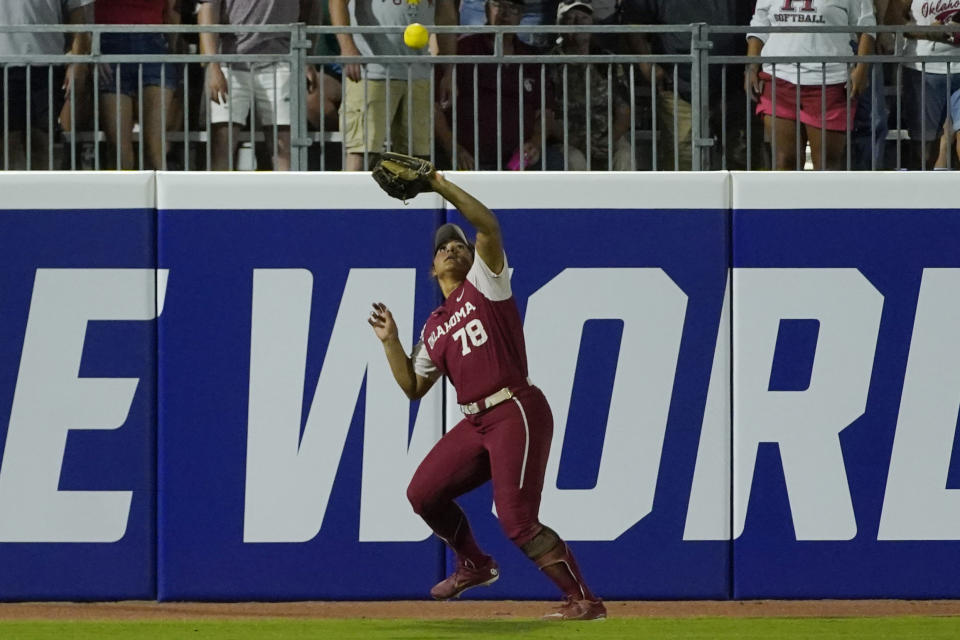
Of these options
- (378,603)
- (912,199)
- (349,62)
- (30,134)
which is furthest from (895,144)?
(30,134)

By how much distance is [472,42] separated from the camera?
31.2ft

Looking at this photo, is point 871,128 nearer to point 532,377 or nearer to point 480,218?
point 532,377

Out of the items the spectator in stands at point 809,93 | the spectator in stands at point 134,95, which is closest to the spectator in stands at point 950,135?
the spectator in stands at point 809,93

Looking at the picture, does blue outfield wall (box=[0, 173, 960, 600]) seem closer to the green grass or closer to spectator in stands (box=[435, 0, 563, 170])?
spectator in stands (box=[435, 0, 563, 170])

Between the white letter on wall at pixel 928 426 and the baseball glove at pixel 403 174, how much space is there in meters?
3.23

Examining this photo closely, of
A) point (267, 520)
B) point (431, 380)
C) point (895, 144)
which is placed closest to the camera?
point (431, 380)

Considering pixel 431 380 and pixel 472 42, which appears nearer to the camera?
pixel 431 380

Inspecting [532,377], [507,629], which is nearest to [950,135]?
[532,377]

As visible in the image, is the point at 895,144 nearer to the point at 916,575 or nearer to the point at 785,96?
the point at 785,96

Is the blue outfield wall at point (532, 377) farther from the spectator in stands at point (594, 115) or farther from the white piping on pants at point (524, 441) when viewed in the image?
the white piping on pants at point (524, 441)

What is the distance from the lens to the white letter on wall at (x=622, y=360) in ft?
28.2

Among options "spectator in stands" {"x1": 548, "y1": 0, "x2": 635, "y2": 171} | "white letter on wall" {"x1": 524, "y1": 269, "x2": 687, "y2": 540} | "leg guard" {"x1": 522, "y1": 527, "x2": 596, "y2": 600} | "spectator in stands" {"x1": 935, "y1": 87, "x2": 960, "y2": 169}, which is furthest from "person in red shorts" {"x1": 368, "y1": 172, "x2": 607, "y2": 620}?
"spectator in stands" {"x1": 935, "y1": 87, "x2": 960, "y2": 169}

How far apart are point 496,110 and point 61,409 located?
2.92 metres

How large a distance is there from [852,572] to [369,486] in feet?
8.90
